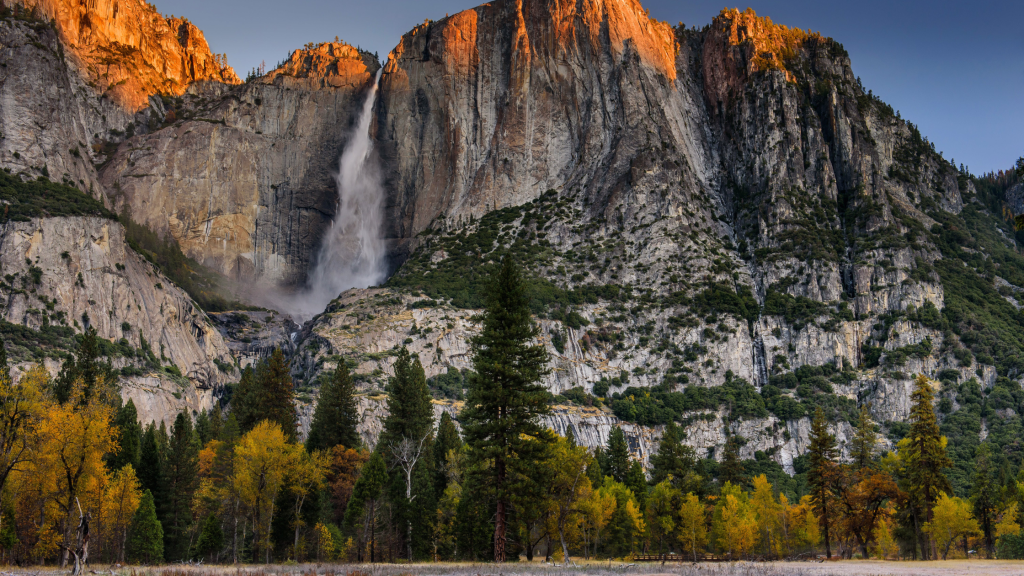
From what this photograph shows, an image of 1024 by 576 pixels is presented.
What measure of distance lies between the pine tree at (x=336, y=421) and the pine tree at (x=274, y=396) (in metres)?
2.23

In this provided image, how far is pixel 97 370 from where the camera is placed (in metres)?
77.3

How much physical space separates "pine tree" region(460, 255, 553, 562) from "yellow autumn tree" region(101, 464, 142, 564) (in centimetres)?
2405

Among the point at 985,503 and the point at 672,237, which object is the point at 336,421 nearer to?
the point at 985,503

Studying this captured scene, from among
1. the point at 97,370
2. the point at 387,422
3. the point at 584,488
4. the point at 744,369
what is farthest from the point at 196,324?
the point at 584,488

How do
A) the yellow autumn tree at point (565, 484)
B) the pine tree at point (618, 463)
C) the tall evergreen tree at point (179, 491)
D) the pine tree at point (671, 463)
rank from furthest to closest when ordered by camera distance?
the pine tree at point (618, 463) → the pine tree at point (671, 463) → the tall evergreen tree at point (179, 491) → the yellow autumn tree at point (565, 484)

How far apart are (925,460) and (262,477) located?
156ft

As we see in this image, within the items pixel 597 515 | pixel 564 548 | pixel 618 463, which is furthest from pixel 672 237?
pixel 564 548

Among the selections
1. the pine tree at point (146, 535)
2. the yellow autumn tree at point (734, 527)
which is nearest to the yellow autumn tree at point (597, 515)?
the yellow autumn tree at point (734, 527)

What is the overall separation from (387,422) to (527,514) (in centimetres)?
3424

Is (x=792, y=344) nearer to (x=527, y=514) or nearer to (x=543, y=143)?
(x=543, y=143)

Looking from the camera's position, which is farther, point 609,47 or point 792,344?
point 609,47

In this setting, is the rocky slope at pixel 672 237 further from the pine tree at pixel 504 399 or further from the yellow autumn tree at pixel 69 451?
the pine tree at pixel 504 399

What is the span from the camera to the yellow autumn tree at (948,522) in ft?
233

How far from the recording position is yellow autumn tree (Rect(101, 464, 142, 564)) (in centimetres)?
5388
